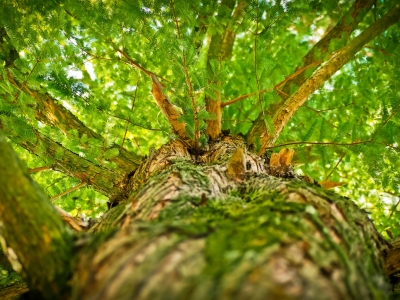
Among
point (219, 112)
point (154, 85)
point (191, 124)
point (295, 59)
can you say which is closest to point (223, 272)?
point (191, 124)

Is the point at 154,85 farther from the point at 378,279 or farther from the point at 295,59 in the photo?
the point at 295,59

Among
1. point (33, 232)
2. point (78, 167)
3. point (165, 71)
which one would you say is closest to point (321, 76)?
point (165, 71)

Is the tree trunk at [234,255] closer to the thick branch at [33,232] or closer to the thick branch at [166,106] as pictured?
the thick branch at [33,232]

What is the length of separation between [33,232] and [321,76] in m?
2.75

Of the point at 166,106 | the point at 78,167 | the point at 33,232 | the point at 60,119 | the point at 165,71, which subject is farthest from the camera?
the point at 165,71

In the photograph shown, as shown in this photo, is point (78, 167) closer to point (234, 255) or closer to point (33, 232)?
point (33, 232)

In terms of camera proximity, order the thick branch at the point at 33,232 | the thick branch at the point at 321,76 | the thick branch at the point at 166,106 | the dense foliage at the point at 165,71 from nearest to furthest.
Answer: the thick branch at the point at 33,232, the dense foliage at the point at 165,71, the thick branch at the point at 166,106, the thick branch at the point at 321,76

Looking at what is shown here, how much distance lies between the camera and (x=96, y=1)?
107 inches

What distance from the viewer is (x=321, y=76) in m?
2.83

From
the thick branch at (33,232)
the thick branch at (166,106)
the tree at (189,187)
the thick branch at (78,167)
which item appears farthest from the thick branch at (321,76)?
the thick branch at (33,232)

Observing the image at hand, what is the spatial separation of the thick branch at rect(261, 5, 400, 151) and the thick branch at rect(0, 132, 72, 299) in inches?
79.8

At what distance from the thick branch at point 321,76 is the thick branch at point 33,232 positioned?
79.8 inches

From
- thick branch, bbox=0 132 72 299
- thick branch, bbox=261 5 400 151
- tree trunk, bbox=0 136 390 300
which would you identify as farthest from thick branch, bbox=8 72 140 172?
thick branch, bbox=0 132 72 299

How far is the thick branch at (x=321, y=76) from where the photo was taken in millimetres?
2744
